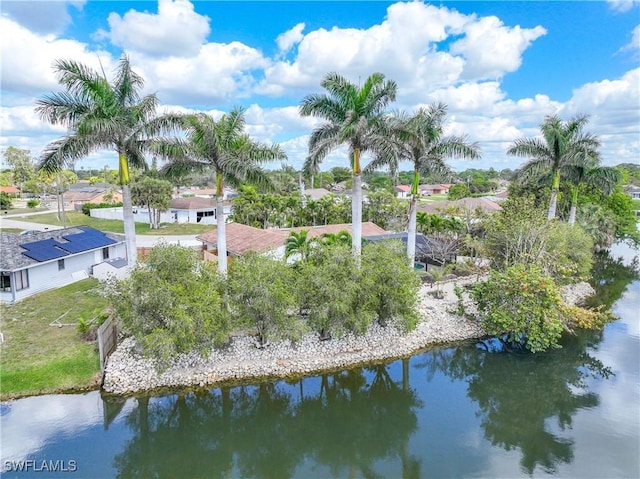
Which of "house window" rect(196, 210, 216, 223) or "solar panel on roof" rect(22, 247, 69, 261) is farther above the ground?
"solar panel on roof" rect(22, 247, 69, 261)

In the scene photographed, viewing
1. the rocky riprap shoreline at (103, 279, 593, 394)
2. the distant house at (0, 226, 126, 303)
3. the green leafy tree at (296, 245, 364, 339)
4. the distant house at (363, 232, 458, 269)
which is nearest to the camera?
the rocky riprap shoreline at (103, 279, 593, 394)

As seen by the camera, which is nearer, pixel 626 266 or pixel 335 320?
pixel 335 320

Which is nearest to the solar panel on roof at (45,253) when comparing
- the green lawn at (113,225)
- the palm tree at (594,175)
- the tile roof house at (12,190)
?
the green lawn at (113,225)

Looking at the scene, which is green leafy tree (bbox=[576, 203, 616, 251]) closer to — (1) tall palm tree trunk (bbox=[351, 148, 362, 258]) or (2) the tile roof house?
(1) tall palm tree trunk (bbox=[351, 148, 362, 258])

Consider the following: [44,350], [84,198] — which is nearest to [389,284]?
[44,350]

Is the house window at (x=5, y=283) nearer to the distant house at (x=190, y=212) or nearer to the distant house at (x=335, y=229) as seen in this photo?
the distant house at (x=335, y=229)

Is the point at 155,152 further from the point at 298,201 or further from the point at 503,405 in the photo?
the point at 298,201

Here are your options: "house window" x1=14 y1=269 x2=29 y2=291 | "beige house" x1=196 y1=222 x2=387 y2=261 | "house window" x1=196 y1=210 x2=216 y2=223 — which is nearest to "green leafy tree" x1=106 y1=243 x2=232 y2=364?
"beige house" x1=196 y1=222 x2=387 y2=261

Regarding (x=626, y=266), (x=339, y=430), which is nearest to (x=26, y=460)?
(x=339, y=430)
